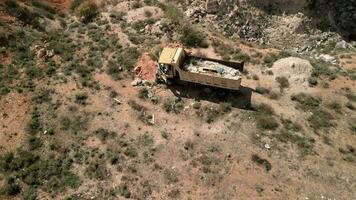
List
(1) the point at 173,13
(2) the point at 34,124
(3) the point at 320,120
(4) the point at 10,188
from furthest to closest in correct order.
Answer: (1) the point at 173,13 → (2) the point at 34,124 → (3) the point at 320,120 → (4) the point at 10,188

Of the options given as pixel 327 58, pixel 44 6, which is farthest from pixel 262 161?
pixel 44 6

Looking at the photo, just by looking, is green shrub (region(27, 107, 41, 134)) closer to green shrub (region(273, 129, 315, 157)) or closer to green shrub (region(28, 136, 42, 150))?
green shrub (region(28, 136, 42, 150))

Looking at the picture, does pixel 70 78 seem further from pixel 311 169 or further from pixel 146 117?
pixel 311 169

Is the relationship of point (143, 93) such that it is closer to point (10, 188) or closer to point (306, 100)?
point (10, 188)

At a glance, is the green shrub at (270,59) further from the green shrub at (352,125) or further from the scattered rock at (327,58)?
the green shrub at (352,125)

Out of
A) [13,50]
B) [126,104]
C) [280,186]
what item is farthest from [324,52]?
[13,50]

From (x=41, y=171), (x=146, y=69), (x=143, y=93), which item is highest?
(x=146, y=69)

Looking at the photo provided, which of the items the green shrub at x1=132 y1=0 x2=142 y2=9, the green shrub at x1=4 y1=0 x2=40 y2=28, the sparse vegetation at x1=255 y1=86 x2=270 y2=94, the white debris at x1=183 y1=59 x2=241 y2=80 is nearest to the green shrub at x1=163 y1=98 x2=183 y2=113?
the white debris at x1=183 y1=59 x2=241 y2=80
